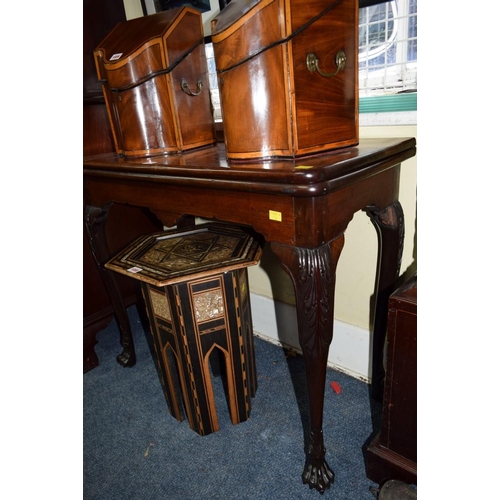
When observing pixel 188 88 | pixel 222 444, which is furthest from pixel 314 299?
pixel 188 88

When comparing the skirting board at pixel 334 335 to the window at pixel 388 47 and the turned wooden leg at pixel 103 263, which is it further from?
the window at pixel 388 47

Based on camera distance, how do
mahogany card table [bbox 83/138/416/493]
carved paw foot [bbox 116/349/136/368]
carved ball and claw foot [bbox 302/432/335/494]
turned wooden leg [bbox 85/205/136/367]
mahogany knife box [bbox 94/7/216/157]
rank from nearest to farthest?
mahogany card table [bbox 83/138/416/493]
carved ball and claw foot [bbox 302/432/335/494]
mahogany knife box [bbox 94/7/216/157]
turned wooden leg [bbox 85/205/136/367]
carved paw foot [bbox 116/349/136/368]

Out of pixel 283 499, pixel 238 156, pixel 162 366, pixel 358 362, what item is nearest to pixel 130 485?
pixel 162 366

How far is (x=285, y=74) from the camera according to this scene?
2.97 feet

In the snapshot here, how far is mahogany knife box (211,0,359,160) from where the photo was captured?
2.93 feet

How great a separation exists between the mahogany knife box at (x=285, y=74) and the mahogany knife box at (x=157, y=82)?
0.34 meters

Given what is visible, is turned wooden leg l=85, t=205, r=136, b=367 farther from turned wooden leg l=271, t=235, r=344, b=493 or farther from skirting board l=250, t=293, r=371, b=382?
turned wooden leg l=271, t=235, r=344, b=493

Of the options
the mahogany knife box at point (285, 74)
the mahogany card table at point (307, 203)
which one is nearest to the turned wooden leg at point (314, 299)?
the mahogany card table at point (307, 203)

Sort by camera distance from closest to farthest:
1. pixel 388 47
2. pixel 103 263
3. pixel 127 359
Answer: pixel 388 47 → pixel 103 263 → pixel 127 359

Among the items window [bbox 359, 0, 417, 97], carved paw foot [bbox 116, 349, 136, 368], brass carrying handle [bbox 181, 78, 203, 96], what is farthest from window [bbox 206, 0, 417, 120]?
carved paw foot [bbox 116, 349, 136, 368]

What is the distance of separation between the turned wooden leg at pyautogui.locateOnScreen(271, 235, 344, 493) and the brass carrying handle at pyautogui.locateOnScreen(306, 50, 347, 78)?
1.31 feet

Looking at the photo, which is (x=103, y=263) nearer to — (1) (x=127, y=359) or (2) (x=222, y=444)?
(1) (x=127, y=359)

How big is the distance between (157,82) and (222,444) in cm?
124

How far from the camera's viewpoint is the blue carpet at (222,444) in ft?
4.01
